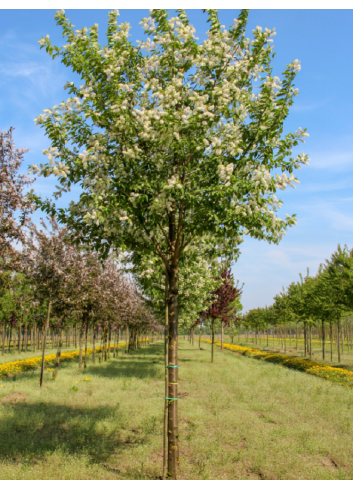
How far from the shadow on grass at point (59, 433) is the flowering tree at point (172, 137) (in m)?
2.51

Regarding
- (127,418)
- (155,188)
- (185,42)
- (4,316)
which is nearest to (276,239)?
(155,188)

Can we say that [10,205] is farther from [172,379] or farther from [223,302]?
[223,302]

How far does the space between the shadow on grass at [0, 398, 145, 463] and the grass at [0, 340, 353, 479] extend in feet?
0.08

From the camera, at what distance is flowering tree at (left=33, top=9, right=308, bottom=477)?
5.38 m

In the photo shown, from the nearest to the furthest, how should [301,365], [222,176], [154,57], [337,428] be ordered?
[222,176] → [154,57] → [337,428] → [301,365]

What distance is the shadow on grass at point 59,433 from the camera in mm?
6832

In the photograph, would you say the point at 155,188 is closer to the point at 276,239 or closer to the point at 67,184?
the point at 67,184

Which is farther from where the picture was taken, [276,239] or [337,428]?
[337,428]

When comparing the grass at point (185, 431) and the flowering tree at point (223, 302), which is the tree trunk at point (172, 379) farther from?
the flowering tree at point (223, 302)

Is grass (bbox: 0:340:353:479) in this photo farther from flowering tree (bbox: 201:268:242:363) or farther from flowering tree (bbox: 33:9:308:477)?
flowering tree (bbox: 201:268:242:363)

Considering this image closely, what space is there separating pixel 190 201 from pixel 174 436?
4160 mm

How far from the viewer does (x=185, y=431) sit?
845 centimetres

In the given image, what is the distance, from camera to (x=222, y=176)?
5094mm

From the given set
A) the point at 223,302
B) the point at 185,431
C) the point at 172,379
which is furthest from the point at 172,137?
the point at 223,302
